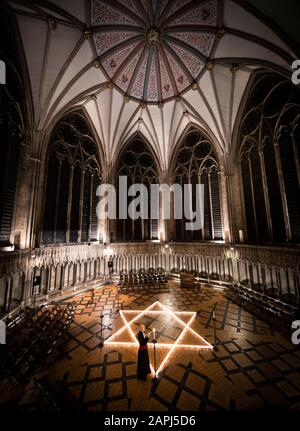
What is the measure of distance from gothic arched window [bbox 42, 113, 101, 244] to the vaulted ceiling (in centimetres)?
128

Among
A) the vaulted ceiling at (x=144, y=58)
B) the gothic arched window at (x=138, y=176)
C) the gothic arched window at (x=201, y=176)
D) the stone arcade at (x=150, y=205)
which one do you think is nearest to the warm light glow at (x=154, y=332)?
the stone arcade at (x=150, y=205)

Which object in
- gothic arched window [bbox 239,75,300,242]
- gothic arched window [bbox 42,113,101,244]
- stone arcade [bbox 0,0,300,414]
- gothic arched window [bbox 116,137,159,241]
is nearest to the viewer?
stone arcade [bbox 0,0,300,414]

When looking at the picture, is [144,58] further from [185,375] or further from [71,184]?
[185,375]

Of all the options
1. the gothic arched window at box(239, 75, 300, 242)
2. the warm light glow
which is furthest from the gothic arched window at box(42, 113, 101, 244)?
the gothic arched window at box(239, 75, 300, 242)

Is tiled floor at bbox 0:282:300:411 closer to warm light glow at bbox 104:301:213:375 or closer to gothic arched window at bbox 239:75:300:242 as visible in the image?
warm light glow at bbox 104:301:213:375

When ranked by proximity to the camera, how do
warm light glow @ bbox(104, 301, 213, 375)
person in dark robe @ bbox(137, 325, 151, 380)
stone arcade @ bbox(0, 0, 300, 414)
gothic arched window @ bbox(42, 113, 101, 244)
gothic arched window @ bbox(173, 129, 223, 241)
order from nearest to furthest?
person in dark robe @ bbox(137, 325, 151, 380), stone arcade @ bbox(0, 0, 300, 414), warm light glow @ bbox(104, 301, 213, 375), gothic arched window @ bbox(42, 113, 101, 244), gothic arched window @ bbox(173, 129, 223, 241)

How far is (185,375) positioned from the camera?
430cm

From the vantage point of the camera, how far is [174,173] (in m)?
15.0

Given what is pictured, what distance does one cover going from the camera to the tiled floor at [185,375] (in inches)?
139

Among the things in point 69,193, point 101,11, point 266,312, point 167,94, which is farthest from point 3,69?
point 266,312

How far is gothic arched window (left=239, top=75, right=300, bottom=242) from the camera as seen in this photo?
7910 mm

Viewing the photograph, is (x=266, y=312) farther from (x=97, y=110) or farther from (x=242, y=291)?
(x=97, y=110)

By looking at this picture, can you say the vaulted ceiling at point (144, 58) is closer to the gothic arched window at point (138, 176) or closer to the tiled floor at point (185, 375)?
the gothic arched window at point (138, 176)

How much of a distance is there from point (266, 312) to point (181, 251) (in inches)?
264
